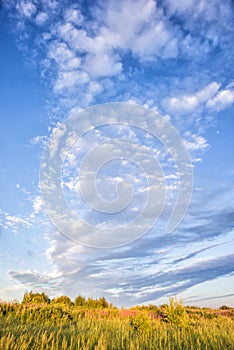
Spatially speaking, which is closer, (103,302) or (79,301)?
(103,302)

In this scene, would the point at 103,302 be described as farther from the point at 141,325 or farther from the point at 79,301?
the point at 141,325

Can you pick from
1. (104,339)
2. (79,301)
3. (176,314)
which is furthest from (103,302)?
(104,339)

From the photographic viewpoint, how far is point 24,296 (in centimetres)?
1892

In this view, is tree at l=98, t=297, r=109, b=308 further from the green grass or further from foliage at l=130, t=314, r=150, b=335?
foliage at l=130, t=314, r=150, b=335

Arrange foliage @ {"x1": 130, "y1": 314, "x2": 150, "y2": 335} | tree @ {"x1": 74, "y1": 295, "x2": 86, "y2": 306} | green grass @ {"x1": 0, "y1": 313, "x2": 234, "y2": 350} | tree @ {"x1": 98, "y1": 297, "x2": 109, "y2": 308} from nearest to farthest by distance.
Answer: green grass @ {"x1": 0, "y1": 313, "x2": 234, "y2": 350}, foliage @ {"x1": 130, "y1": 314, "x2": 150, "y2": 335}, tree @ {"x1": 98, "y1": 297, "x2": 109, "y2": 308}, tree @ {"x1": 74, "y1": 295, "x2": 86, "y2": 306}

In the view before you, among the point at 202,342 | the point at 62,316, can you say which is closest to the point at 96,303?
the point at 62,316

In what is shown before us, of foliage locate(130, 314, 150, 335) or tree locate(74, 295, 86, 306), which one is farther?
tree locate(74, 295, 86, 306)

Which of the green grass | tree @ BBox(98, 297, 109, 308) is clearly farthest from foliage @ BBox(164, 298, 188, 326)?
tree @ BBox(98, 297, 109, 308)

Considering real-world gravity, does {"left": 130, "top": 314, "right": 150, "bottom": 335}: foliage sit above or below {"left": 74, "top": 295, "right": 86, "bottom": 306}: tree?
below

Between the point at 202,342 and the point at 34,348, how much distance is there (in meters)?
5.04

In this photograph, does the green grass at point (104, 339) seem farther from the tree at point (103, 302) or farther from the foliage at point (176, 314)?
the tree at point (103, 302)

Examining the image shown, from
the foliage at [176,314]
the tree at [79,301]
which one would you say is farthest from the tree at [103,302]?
the foliage at [176,314]

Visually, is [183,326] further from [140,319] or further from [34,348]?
[34,348]

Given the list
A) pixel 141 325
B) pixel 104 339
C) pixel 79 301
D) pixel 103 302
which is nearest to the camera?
pixel 104 339
